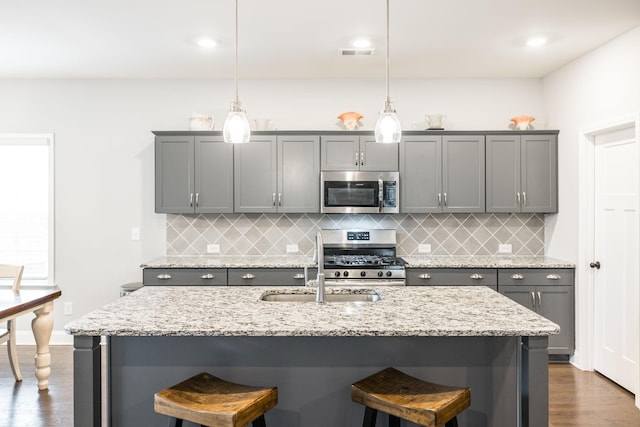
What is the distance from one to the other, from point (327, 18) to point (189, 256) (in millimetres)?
2687

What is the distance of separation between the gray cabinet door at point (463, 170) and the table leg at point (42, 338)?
11.2ft

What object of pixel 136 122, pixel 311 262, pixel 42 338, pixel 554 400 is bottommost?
pixel 554 400

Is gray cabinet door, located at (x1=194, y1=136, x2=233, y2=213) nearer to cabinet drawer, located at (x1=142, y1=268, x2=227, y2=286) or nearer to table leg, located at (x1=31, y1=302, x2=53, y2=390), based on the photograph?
cabinet drawer, located at (x1=142, y1=268, x2=227, y2=286)

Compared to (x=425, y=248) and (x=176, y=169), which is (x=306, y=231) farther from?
(x=176, y=169)

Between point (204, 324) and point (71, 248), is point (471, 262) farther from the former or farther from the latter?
point (71, 248)

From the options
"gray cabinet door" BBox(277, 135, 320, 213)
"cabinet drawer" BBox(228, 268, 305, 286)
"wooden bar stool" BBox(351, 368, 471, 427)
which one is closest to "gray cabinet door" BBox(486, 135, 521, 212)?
"gray cabinet door" BBox(277, 135, 320, 213)

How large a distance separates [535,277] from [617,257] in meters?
0.67

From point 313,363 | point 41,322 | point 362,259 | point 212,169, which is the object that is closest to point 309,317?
point 313,363

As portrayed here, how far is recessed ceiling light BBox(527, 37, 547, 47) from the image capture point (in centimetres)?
378

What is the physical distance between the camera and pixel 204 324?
2023 millimetres

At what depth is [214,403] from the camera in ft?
6.18

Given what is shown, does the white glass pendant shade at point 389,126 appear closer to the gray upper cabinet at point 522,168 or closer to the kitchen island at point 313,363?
the kitchen island at point 313,363

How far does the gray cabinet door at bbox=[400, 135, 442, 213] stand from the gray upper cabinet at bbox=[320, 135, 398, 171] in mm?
112

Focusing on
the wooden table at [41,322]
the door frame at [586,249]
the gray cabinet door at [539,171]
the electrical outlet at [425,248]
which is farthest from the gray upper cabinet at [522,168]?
the wooden table at [41,322]
